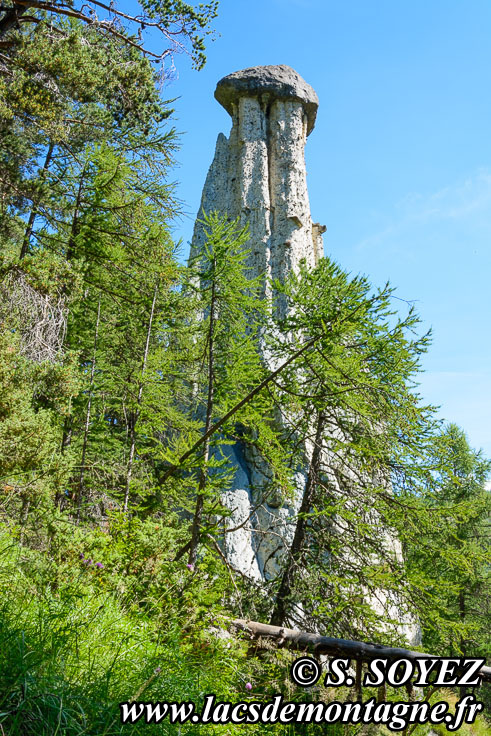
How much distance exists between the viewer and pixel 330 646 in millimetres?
3895

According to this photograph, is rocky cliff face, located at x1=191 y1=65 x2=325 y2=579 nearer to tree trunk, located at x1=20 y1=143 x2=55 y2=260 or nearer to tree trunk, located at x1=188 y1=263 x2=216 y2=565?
tree trunk, located at x1=20 y1=143 x2=55 y2=260

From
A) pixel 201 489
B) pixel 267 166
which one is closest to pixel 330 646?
pixel 201 489

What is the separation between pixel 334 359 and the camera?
5.82 m

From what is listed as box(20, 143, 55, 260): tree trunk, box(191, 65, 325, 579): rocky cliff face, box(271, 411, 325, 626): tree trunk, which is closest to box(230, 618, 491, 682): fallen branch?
box(271, 411, 325, 626): tree trunk

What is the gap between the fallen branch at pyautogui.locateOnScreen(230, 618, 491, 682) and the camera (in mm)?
3474

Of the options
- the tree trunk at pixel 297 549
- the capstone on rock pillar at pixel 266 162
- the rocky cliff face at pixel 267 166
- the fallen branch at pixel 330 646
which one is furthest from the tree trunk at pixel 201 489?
the capstone on rock pillar at pixel 266 162

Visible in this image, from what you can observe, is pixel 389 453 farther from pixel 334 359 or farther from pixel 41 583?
pixel 41 583

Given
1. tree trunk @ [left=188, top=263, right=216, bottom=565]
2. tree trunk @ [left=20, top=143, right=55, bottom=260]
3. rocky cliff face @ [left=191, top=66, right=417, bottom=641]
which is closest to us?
tree trunk @ [left=188, top=263, right=216, bottom=565]

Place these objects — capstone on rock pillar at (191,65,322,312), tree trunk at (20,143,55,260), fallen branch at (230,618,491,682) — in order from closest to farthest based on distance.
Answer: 1. fallen branch at (230,618,491,682)
2. tree trunk at (20,143,55,260)
3. capstone on rock pillar at (191,65,322,312)

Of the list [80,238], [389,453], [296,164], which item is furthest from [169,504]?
[296,164]

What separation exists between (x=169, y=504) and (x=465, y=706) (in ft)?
22.7

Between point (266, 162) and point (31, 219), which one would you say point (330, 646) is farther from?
point (266, 162)

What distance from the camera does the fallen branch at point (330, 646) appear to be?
3474 millimetres

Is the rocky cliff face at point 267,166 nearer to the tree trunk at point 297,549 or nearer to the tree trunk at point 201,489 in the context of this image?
the tree trunk at point 297,549
